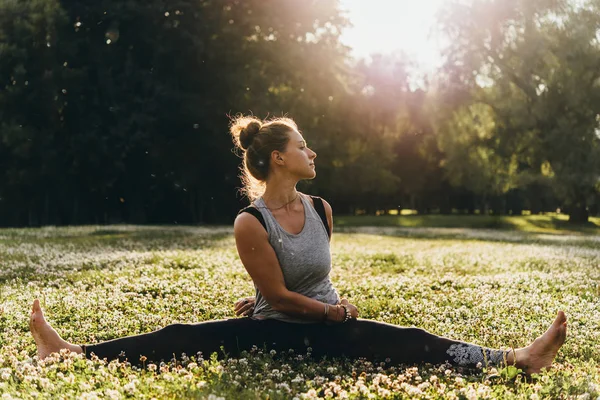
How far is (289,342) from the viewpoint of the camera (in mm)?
6422

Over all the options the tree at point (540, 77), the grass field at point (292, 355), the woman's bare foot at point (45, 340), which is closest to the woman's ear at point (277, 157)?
the grass field at point (292, 355)

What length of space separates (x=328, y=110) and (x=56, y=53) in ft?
58.3

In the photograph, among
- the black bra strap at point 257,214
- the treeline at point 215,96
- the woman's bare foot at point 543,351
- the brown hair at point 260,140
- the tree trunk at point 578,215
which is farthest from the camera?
the tree trunk at point 578,215

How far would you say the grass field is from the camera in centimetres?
511

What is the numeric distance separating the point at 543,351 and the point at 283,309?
7.68 ft

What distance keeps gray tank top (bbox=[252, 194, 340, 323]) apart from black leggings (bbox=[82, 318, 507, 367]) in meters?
0.16

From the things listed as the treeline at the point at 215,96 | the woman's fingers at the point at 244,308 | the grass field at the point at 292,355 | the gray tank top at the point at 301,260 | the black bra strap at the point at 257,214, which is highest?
the treeline at the point at 215,96

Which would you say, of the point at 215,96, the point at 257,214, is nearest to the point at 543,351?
the point at 257,214

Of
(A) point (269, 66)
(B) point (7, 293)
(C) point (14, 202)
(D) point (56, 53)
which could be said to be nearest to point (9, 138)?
(D) point (56, 53)

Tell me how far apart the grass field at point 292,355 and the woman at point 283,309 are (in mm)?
177

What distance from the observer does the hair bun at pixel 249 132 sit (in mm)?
6519

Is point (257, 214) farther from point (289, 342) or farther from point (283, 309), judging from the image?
point (289, 342)

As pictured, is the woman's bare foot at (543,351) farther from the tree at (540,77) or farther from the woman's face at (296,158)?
the tree at (540,77)

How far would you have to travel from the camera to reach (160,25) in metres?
41.3
